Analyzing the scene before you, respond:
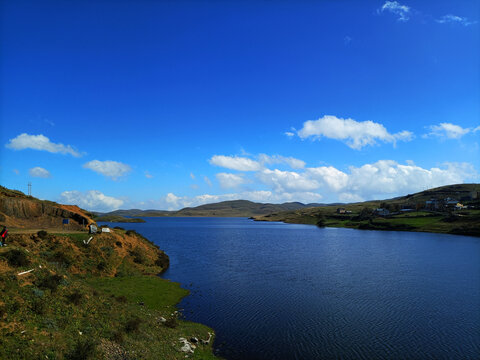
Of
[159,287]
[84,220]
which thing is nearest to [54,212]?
[84,220]

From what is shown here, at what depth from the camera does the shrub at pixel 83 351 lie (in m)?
19.4

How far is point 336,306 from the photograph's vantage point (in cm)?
4347

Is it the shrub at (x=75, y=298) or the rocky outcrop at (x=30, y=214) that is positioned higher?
the rocky outcrop at (x=30, y=214)

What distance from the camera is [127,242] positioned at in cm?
6956

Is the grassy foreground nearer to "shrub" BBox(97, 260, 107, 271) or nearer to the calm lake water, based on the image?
the calm lake water

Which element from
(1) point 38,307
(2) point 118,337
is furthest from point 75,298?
(2) point 118,337

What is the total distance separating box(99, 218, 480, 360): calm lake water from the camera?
30.9 metres

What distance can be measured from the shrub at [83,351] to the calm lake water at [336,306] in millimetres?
14126

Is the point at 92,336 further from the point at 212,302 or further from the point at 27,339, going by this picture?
the point at 212,302

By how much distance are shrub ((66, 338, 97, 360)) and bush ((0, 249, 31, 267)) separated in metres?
12.4

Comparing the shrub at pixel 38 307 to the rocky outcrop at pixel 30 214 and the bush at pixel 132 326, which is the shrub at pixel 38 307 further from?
the rocky outcrop at pixel 30 214

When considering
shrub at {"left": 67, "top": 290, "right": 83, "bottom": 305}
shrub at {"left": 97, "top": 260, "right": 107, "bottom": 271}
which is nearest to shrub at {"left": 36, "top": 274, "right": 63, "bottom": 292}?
shrub at {"left": 67, "top": 290, "right": 83, "bottom": 305}

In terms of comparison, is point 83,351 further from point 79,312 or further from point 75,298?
point 75,298

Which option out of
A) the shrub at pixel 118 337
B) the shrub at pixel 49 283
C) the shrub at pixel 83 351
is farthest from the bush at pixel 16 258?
the shrub at pixel 83 351
